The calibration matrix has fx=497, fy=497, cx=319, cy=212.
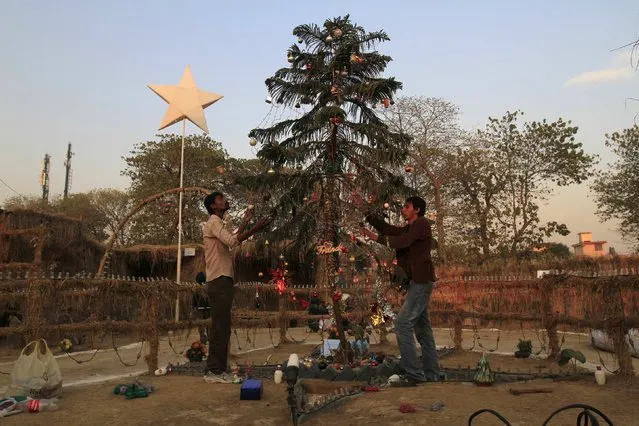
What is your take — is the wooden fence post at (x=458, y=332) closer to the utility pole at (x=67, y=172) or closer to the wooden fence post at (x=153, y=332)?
the wooden fence post at (x=153, y=332)

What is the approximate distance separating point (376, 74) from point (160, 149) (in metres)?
20.9

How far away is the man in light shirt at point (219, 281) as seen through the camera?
18.1ft

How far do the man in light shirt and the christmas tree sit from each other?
1057mm

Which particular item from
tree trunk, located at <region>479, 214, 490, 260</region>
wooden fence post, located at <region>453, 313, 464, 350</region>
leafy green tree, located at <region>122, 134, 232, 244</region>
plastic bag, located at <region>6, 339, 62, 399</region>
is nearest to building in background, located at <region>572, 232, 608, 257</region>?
tree trunk, located at <region>479, 214, 490, 260</region>

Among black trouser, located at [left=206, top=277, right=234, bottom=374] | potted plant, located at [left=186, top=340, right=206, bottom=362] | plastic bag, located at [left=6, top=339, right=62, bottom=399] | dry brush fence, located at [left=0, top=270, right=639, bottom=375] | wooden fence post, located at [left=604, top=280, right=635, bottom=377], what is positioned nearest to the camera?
plastic bag, located at [left=6, top=339, right=62, bottom=399]

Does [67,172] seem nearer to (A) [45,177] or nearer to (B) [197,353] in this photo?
(A) [45,177]

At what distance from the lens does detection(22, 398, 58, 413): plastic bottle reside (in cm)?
420

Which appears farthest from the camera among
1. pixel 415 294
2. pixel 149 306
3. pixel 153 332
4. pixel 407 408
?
pixel 149 306

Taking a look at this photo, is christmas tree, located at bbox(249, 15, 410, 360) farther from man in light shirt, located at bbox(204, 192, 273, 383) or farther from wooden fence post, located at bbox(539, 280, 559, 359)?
wooden fence post, located at bbox(539, 280, 559, 359)

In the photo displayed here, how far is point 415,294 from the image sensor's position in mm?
5047

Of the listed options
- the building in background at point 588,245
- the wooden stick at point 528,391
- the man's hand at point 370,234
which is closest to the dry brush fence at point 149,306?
the wooden stick at point 528,391

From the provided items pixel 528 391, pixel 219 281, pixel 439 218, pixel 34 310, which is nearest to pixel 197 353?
pixel 219 281

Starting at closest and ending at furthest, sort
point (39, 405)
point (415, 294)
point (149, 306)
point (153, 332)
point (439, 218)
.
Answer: point (39, 405) → point (415, 294) → point (153, 332) → point (149, 306) → point (439, 218)

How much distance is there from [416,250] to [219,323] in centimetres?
234
